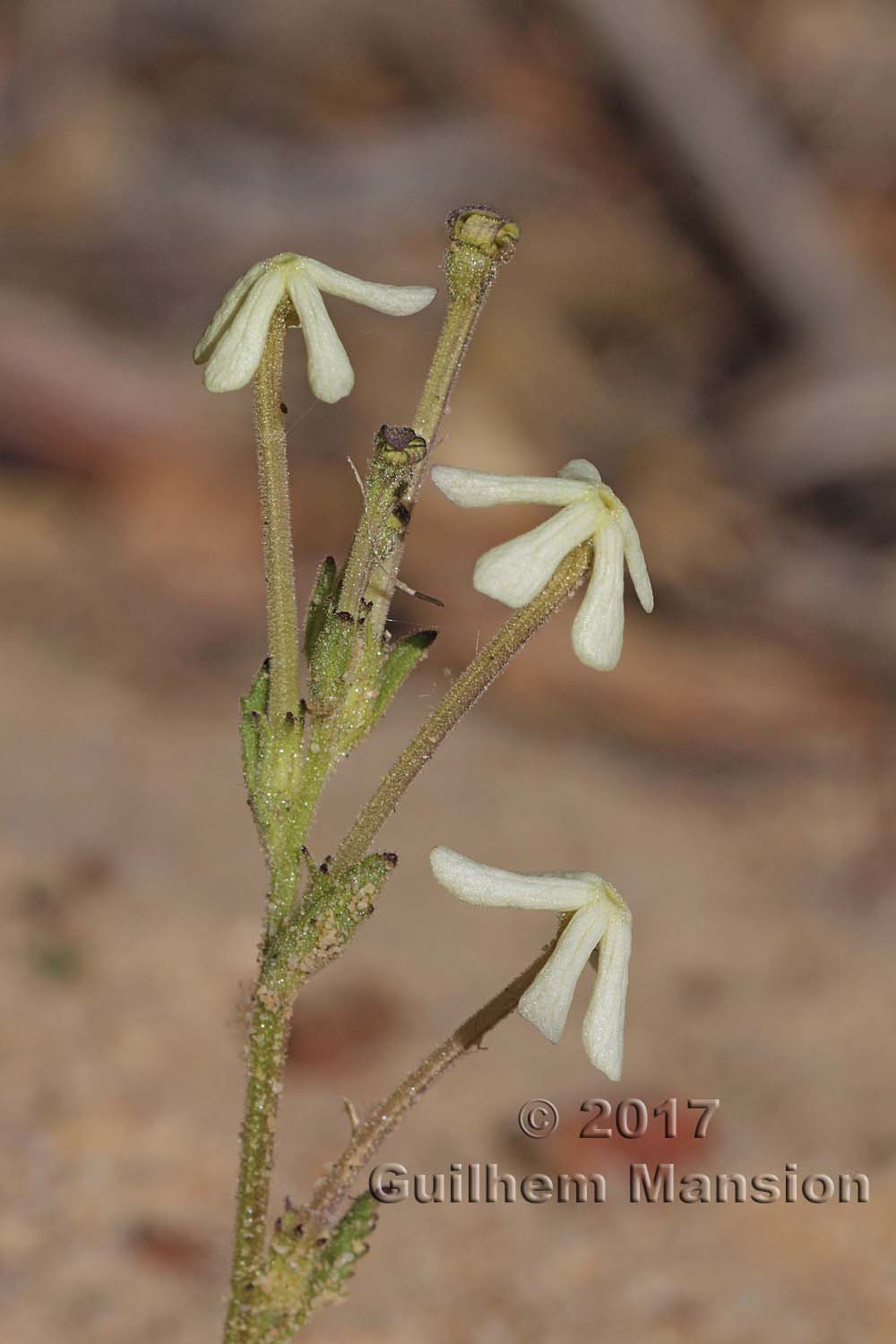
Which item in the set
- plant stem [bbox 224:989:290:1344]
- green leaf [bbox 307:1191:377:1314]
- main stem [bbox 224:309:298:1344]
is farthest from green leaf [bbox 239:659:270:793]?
green leaf [bbox 307:1191:377:1314]

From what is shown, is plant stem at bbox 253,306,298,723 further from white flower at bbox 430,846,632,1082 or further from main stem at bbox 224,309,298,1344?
white flower at bbox 430,846,632,1082

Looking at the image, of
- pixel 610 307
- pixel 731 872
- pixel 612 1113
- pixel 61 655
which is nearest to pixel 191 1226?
pixel 612 1113

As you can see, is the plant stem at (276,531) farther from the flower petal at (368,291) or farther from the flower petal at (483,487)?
the flower petal at (483,487)

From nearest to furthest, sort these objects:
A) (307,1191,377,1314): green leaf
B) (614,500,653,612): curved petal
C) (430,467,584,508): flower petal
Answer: (430,467,584,508): flower petal < (614,500,653,612): curved petal < (307,1191,377,1314): green leaf

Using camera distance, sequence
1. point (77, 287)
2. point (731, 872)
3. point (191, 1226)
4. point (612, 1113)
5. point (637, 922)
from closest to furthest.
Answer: point (191, 1226)
point (612, 1113)
point (637, 922)
point (731, 872)
point (77, 287)

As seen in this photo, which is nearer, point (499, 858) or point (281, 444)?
point (281, 444)

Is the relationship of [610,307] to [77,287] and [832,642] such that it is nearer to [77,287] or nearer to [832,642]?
[77,287]

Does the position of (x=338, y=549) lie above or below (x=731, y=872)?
above

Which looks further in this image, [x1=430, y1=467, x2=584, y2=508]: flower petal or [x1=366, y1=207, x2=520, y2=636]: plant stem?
[x1=366, y1=207, x2=520, y2=636]: plant stem
